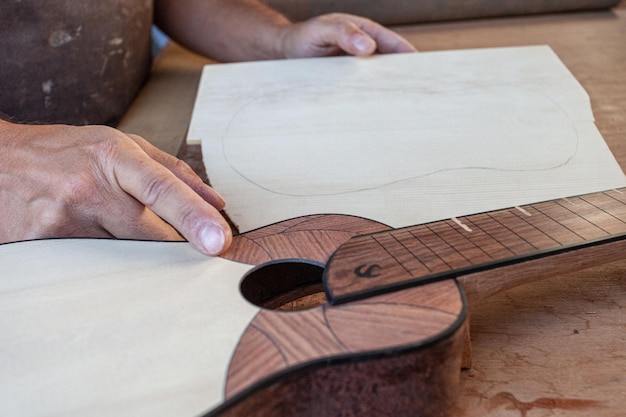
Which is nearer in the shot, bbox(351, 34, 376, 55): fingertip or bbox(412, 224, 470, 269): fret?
bbox(412, 224, 470, 269): fret

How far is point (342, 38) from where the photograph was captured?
1274mm

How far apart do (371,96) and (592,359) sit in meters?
0.62

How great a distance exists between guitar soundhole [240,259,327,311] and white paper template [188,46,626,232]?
0.46ft

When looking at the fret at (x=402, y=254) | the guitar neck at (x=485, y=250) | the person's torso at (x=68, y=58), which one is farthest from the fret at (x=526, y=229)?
the person's torso at (x=68, y=58)

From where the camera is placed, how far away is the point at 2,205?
2.52 feet

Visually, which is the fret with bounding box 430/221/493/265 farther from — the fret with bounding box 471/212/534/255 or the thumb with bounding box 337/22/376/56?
the thumb with bounding box 337/22/376/56

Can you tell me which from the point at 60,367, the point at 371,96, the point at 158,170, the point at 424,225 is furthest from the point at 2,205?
the point at 371,96

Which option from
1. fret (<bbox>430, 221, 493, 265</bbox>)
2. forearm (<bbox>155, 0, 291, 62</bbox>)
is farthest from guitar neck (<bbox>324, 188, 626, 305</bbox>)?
forearm (<bbox>155, 0, 291, 62</bbox>)

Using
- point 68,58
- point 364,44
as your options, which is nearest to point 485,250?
point 364,44

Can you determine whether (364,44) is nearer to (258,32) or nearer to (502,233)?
(258,32)

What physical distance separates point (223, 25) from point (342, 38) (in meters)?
0.39

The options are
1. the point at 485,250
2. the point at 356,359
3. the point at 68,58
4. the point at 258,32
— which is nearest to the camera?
the point at 356,359

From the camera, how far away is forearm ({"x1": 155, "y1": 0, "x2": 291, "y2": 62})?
1484 millimetres

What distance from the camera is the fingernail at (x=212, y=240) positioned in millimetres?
649
